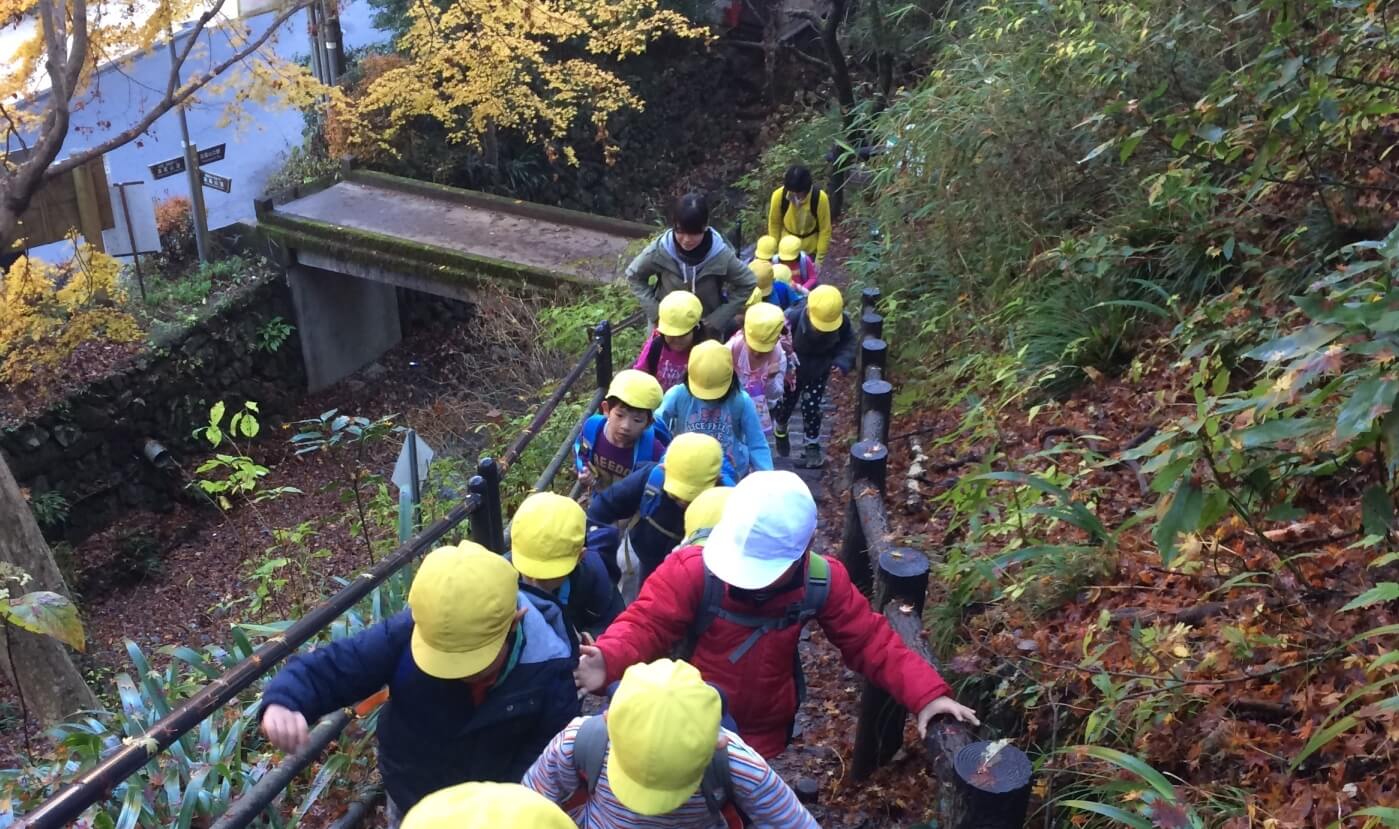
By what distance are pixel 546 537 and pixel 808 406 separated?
3.79 metres

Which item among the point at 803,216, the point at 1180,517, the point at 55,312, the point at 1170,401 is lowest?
the point at 55,312

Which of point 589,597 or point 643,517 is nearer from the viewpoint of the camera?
point 589,597

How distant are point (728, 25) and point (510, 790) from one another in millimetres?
21670

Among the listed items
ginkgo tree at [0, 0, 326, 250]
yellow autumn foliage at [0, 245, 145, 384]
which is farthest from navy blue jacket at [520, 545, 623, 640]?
yellow autumn foliage at [0, 245, 145, 384]

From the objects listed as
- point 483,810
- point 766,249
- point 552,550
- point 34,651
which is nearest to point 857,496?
point 552,550

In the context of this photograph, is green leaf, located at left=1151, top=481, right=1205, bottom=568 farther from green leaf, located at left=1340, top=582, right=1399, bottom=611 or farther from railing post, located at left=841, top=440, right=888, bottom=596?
railing post, located at left=841, top=440, right=888, bottom=596

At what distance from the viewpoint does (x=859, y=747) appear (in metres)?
3.50

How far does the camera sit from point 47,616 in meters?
3.19

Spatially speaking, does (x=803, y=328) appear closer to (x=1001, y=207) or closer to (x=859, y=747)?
(x=1001, y=207)

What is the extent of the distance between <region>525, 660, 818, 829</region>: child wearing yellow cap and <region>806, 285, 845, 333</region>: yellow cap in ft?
14.2

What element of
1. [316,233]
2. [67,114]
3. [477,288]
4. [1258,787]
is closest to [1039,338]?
[1258,787]

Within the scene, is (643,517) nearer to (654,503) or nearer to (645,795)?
(654,503)

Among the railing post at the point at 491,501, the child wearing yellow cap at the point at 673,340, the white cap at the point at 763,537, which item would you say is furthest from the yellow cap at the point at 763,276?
the white cap at the point at 763,537

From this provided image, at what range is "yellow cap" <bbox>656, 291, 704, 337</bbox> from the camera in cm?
486
